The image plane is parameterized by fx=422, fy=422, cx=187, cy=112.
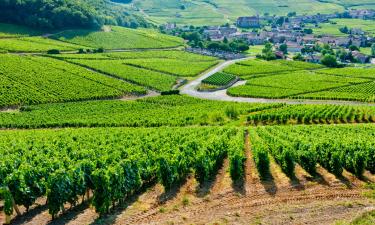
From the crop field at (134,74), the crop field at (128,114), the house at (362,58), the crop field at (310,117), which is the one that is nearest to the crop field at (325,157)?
the crop field at (310,117)

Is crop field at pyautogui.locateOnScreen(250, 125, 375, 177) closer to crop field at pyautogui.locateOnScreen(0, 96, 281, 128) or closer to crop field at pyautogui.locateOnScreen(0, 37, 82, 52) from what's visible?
crop field at pyautogui.locateOnScreen(0, 96, 281, 128)

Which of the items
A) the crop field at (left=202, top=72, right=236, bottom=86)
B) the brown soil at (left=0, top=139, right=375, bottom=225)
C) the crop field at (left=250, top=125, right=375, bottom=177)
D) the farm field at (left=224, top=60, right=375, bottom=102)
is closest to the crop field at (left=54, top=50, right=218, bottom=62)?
the farm field at (left=224, top=60, right=375, bottom=102)

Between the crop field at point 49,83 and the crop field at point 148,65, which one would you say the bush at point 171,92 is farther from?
the crop field at point 49,83

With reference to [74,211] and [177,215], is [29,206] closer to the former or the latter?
[74,211]

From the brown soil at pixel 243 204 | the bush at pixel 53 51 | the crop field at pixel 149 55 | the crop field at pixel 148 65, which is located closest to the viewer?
the brown soil at pixel 243 204

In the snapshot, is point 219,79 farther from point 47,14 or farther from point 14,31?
point 47,14
